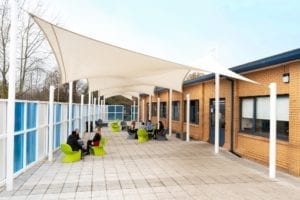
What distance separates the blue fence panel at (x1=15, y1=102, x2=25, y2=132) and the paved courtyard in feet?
4.01

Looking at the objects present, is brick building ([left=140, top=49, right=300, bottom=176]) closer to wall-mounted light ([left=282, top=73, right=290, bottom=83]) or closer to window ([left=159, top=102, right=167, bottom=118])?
wall-mounted light ([left=282, top=73, right=290, bottom=83])

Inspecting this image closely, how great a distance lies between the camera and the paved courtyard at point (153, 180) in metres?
7.29

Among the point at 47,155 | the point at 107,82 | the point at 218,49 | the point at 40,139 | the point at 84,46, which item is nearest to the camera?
the point at 84,46

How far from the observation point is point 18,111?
905cm

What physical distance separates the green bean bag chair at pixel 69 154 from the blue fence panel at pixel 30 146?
871 millimetres

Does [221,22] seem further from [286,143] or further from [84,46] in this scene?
[84,46]

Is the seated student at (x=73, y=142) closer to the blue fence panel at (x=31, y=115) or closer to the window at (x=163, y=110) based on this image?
the blue fence panel at (x=31, y=115)

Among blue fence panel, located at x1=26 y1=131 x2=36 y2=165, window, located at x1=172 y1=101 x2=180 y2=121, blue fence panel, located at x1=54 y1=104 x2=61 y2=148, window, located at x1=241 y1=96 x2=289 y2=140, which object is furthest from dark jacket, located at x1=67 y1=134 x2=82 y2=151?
window, located at x1=172 y1=101 x2=180 y2=121

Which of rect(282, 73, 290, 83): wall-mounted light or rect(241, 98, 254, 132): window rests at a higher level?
rect(282, 73, 290, 83): wall-mounted light

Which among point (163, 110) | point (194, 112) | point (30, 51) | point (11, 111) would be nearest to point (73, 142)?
point (11, 111)

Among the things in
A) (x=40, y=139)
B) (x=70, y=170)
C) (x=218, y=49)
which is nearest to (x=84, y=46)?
(x=70, y=170)

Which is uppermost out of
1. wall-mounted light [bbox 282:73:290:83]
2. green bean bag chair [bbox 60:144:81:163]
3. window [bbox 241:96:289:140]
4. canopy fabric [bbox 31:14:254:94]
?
canopy fabric [bbox 31:14:254:94]

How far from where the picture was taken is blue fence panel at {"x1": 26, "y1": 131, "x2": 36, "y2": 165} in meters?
9.92

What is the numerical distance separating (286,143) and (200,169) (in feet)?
8.27
